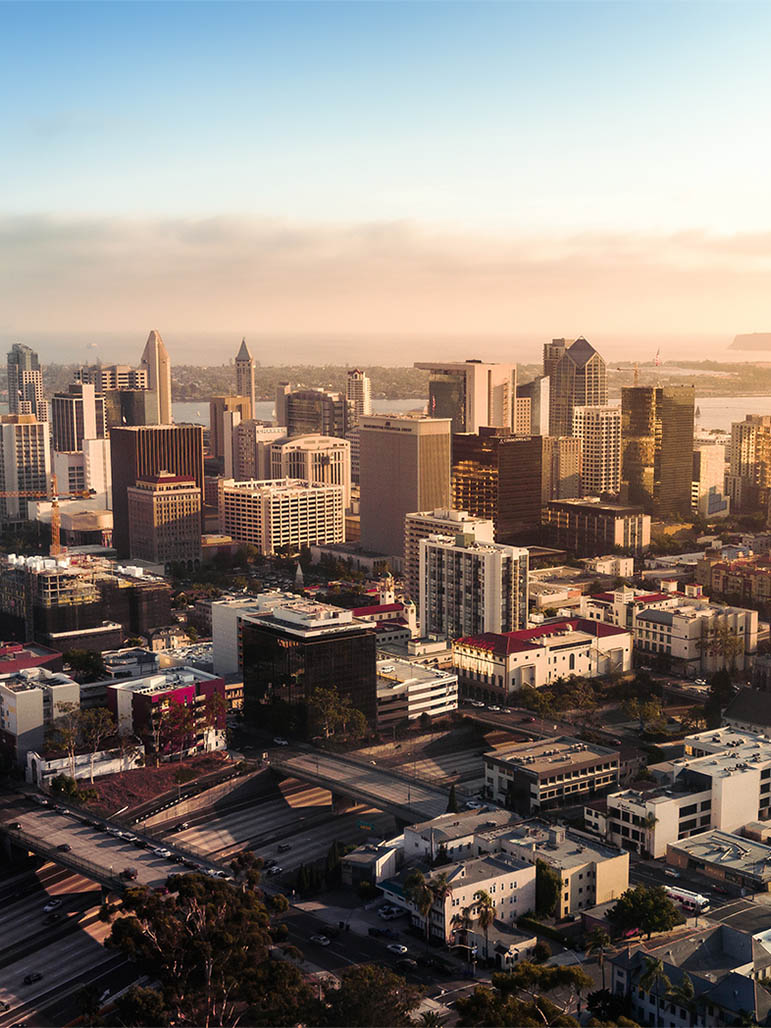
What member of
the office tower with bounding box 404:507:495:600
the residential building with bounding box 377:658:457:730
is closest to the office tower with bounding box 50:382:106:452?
the office tower with bounding box 404:507:495:600

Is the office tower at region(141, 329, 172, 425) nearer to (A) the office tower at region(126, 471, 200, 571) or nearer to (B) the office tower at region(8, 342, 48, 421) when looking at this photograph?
(B) the office tower at region(8, 342, 48, 421)

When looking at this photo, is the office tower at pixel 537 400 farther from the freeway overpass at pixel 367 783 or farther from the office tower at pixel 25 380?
the freeway overpass at pixel 367 783

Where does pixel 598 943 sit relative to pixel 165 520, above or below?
below

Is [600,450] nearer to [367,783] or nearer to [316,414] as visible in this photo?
[316,414]

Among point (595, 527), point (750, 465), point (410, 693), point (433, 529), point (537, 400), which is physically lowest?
point (410, 693)

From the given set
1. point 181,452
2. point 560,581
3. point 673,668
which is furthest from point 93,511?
point 673,668

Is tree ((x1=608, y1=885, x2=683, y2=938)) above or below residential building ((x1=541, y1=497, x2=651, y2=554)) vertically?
below

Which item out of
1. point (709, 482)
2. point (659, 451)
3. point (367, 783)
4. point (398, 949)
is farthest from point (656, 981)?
point (709, 482)
